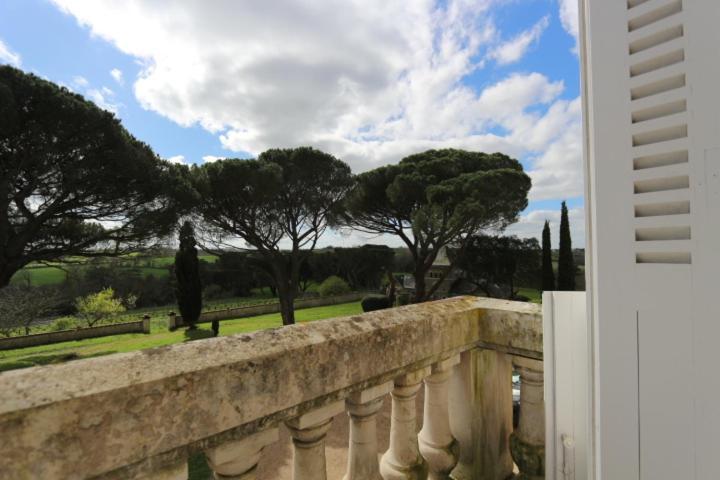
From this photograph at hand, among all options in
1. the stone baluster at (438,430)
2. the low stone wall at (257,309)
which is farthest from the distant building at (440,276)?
the stone baluster at (438,430)

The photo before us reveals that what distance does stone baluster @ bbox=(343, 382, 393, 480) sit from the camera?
1278 mm

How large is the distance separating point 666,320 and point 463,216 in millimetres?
15382

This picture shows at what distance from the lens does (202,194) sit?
15.0 meters

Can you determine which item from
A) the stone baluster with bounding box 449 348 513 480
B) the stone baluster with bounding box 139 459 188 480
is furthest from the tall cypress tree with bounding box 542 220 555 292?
the stone baluster with bounding box 139 459 188 480

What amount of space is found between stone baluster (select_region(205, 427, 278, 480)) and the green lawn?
1044cm

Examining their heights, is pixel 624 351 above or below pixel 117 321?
above

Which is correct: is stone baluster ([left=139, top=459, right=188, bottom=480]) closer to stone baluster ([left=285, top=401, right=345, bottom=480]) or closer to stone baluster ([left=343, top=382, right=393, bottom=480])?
stone baluster ([left=285, top=401, right=345, bottom=480])

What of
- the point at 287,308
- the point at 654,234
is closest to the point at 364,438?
the point at 654,234

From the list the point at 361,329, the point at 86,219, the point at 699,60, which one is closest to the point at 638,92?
the point at 699,60

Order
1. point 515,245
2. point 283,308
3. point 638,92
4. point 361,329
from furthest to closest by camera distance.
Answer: point 515,245
point 283,308
point 361,329
point 638,92

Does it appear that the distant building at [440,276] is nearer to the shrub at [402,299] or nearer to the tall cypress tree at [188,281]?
the shrub at [402,299]

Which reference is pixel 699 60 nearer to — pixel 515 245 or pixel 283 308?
pixel 283 308

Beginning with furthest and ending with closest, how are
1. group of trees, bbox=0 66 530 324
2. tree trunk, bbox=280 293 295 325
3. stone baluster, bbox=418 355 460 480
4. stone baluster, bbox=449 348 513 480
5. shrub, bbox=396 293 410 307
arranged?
shrub, bbox=396 293 410 307 < tree trunk, bbox=280 293 295 325 < group of trees, bbox=0 66 530 324 < stone baluster, bbox=449 348 513 480 < stone baluster, bbox=418 355 460 480

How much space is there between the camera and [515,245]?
2198 centimetres
